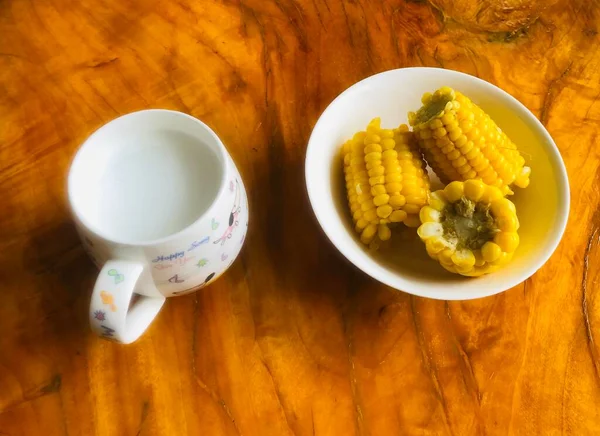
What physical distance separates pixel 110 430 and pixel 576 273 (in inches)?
17.5

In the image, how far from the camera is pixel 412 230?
1.89 feet

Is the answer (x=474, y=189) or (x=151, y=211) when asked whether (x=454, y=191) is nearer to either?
(x=474, y=189)

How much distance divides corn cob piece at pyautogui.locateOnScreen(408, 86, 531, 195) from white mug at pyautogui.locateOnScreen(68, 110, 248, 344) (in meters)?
0.18

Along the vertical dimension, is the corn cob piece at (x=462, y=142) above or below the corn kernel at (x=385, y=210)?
above

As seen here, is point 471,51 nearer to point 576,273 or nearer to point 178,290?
point 576,273

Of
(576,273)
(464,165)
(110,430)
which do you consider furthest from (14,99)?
(576,273)

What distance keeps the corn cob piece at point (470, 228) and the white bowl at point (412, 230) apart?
0.08 feet

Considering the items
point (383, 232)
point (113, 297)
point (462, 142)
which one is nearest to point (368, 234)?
point (383, 232)

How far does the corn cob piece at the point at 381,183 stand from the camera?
21.3 inches

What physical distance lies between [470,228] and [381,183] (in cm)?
9

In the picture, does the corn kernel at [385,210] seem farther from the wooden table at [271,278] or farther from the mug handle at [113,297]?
the mug handle at [113,297]

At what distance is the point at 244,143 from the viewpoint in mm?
623

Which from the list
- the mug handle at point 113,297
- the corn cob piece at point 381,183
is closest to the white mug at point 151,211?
the mug handle at point 113,297

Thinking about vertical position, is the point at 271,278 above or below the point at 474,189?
below
